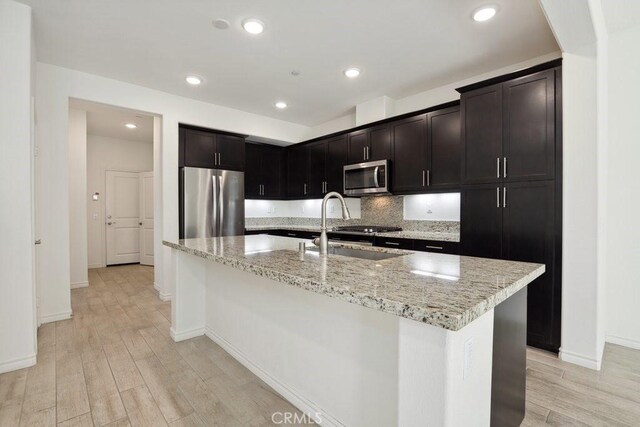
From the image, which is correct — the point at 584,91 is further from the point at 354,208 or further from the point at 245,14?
the point at 354,208

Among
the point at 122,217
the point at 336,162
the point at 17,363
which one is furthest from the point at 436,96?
the point at 122,217

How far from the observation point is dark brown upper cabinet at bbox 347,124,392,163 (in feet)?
13.5

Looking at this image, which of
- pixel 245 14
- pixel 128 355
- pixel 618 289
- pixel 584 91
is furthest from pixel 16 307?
pixel 618 289

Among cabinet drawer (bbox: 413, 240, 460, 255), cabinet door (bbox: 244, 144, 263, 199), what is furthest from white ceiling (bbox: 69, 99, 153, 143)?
cabinet drawer (bbox: 413, 240, 460, 255)

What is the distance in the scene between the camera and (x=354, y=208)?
195 inches

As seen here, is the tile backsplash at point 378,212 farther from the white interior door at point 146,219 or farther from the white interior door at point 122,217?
the white interior door at point 122,217

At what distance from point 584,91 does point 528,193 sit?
2.73ft

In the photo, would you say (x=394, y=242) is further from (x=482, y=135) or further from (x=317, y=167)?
(x=317, y=167)

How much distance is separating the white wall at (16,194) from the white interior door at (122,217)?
4.64 metres

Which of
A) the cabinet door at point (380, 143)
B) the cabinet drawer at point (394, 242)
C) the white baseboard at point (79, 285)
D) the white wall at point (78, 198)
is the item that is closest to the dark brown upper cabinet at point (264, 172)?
the cabinet door at point (380, 143)

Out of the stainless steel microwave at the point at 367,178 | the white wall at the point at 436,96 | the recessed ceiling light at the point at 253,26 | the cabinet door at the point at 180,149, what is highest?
the recessed ceiling light at the point at 253,26

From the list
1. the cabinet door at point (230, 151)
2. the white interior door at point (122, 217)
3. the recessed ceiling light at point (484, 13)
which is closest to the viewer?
the recessed ceiling light at point (484, 13)

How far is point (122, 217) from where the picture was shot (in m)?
6.68

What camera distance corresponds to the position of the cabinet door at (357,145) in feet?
14.4
